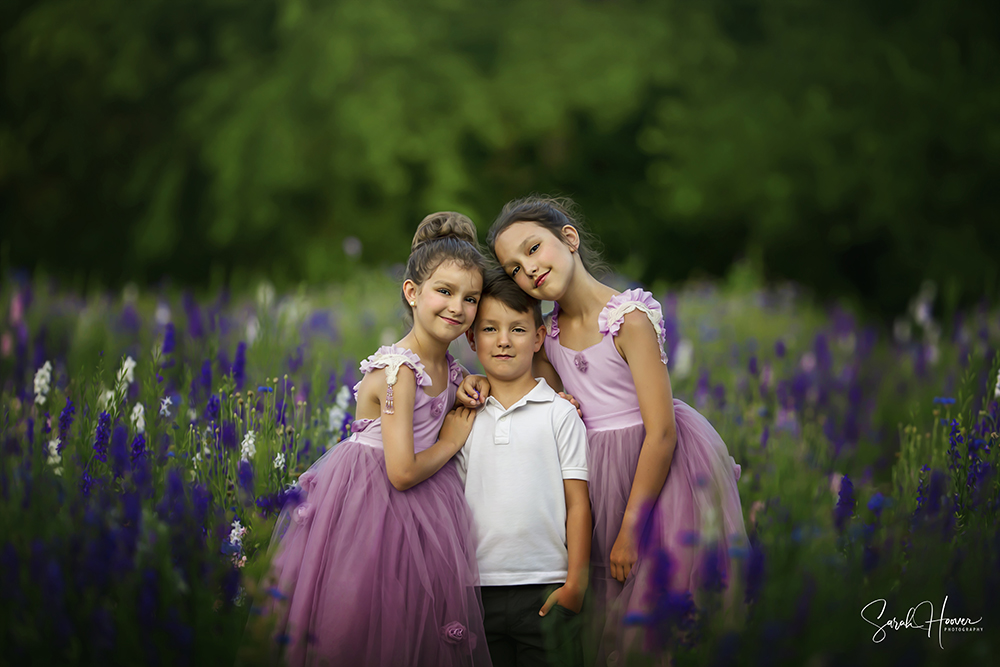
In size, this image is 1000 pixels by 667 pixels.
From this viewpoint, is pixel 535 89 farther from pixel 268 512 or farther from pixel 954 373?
pixel 268 512

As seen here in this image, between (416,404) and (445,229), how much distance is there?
535 millimetres

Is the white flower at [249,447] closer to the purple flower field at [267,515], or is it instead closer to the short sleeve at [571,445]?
the purple flower field at [267,515]

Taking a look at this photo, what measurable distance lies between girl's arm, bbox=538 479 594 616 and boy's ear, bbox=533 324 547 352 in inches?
16.5

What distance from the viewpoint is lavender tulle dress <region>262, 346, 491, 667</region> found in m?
2.03

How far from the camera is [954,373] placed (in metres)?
4.55

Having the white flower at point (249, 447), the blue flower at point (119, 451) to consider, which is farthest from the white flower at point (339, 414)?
the blue flower at point (119, 451)

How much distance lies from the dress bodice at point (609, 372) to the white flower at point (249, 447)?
3.37 ft

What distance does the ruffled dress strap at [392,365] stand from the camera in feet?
7.06

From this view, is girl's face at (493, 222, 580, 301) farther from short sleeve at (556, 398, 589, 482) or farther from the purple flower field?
the purple flower field

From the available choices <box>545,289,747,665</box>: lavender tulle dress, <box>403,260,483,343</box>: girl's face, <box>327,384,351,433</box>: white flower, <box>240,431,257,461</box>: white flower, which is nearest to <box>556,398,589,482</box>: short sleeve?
<box>545,289,747,665</box>: lavender tulle dress

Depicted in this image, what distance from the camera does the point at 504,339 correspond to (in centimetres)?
227

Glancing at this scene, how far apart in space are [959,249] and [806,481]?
901cm

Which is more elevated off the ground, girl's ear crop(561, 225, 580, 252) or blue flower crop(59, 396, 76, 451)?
girl's ear crop(561, 225, 580, 252)
